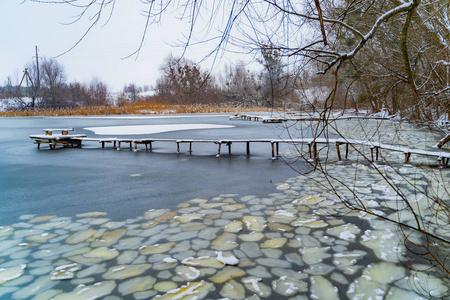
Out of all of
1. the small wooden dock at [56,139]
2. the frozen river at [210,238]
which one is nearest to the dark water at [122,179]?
the frozen river at [210,238]

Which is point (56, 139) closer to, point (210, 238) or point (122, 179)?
point (122, 179)

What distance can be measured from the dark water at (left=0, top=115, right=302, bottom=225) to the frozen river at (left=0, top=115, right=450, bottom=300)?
0.13 ft

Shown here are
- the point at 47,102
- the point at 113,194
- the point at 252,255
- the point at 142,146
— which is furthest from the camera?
the point at 47,102

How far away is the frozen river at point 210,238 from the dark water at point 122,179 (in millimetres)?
40

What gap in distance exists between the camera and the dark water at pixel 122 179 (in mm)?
4809

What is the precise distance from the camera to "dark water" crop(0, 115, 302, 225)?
4.81 meters

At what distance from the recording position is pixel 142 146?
11188 millimetres

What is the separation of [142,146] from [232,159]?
4.20m

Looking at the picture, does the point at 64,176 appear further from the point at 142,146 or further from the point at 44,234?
the point at 142,146

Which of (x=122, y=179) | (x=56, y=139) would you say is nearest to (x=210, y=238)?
(x=122, y=179)

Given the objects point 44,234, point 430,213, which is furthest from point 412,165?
point 44,234

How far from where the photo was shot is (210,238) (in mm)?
3520

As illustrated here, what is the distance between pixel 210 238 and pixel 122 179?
11.3 feet

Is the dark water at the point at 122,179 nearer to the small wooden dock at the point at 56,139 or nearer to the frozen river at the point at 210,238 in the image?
the frozen river at the point at 210,238
